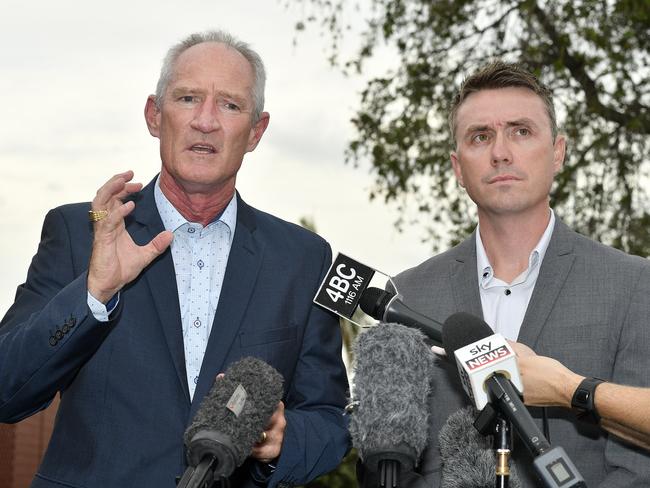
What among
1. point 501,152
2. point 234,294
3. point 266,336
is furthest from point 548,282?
point 234,294

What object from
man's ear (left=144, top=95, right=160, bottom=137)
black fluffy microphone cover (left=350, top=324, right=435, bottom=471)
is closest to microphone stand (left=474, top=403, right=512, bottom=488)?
black fluffy microphone cover (left=350, top=324, right=435, bottom=471)

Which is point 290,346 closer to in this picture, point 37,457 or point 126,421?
point 126,421

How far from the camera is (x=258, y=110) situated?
4.64 metres

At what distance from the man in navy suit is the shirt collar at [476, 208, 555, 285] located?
0.75 m

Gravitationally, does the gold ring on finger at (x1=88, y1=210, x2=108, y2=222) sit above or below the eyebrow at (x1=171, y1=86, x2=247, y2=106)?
below

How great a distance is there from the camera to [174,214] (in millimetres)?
4430

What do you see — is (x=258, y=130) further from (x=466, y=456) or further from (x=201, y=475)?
(x=201, y=475)

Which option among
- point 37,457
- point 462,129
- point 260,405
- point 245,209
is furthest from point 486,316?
point 37,457

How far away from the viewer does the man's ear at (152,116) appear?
183 inches

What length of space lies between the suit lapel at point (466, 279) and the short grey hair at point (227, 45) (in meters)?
1.22

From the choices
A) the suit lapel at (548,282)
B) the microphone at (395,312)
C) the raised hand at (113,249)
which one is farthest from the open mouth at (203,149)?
the suit lapel at (548,282)

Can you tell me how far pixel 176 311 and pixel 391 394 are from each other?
51.7 inches

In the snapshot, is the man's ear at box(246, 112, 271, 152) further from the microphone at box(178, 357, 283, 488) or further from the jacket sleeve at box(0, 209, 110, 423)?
the microphone at box(178, 357, 283, 488)

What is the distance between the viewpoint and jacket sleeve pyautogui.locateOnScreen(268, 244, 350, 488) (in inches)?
155
